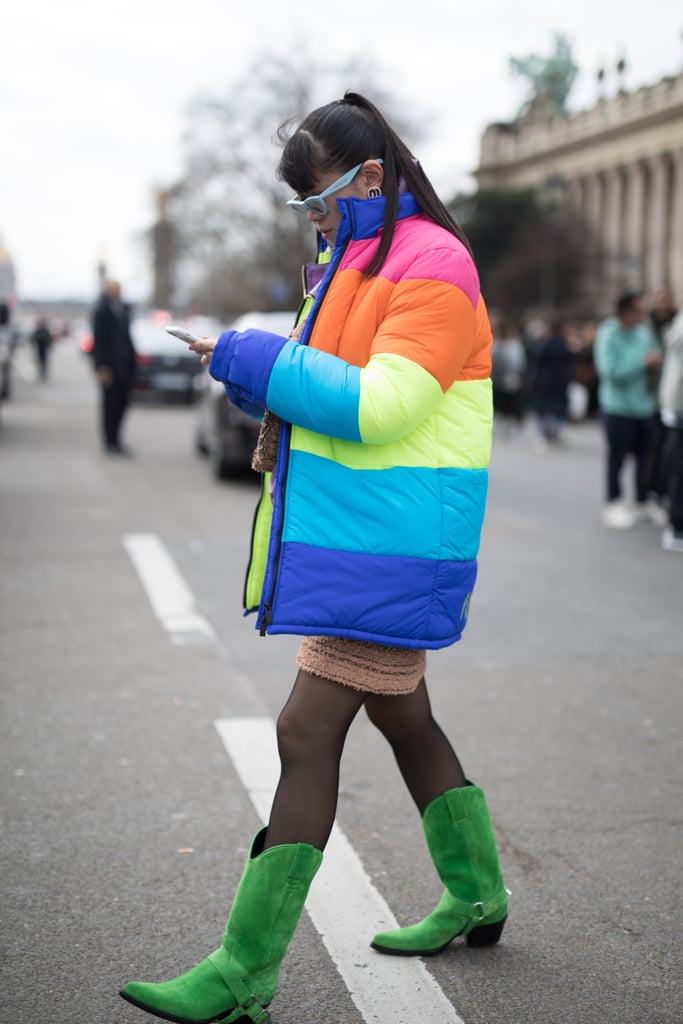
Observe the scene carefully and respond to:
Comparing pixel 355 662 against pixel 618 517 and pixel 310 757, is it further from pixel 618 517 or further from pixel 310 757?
pixel 618 517

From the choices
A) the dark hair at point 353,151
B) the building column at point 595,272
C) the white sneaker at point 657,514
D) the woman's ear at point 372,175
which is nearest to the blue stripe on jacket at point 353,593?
the dark hair at point 353,151

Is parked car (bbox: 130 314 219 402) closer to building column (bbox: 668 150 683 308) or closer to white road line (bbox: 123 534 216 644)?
white road line (bbox: 123 534 216 644)

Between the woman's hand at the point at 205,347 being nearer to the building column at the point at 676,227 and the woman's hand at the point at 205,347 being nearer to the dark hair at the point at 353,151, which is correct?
the dark hair at the point at 353,151

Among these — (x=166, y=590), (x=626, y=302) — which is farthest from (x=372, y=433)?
(x=626, y=302)

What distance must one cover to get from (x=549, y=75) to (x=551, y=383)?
3415 inches

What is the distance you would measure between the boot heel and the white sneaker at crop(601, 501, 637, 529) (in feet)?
26.5

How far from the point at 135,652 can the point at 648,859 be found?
120 inches

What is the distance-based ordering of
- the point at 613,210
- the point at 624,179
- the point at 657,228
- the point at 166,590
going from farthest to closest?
the point at 613,210 < the point at 624,179 < the point at 657,228 < the point at 166,590

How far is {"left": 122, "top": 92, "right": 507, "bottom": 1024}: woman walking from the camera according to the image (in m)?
2.69

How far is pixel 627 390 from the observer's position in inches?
435

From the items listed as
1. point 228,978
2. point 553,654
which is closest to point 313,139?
point 228,978

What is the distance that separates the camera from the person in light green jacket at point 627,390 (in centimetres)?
1091

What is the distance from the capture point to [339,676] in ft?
9.25

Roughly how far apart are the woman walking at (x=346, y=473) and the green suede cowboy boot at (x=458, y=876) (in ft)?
1.32
